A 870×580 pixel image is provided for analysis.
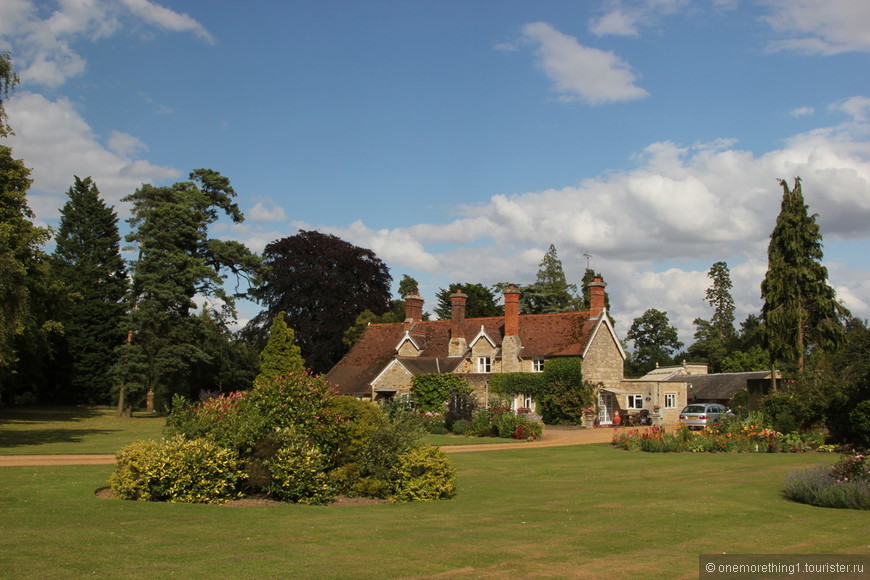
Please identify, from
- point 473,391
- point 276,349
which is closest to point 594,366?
point 473,391

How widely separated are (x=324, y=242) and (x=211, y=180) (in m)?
11.6

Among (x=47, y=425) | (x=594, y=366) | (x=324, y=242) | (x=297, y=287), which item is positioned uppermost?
(x=324, y=242)

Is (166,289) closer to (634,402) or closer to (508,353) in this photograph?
(508,353)

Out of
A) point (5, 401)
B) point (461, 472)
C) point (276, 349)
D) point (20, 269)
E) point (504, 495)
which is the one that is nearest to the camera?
point (504, 495)

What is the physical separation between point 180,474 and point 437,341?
121 feet

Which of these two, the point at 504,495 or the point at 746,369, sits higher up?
the point at 746,369

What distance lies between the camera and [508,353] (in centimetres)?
4584

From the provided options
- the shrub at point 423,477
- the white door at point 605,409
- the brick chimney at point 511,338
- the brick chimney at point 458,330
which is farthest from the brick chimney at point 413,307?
the shrub at point 423,477

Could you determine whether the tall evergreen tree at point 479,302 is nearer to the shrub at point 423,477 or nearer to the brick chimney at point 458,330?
the brick chimney at point 458,330

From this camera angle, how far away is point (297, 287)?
61000 mm

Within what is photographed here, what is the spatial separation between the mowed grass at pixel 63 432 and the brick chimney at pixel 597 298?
2516 cm

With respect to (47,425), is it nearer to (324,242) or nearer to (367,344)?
(367,344)

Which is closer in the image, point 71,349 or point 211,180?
point 211,180

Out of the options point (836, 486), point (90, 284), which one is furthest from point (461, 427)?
point (90, 284)
